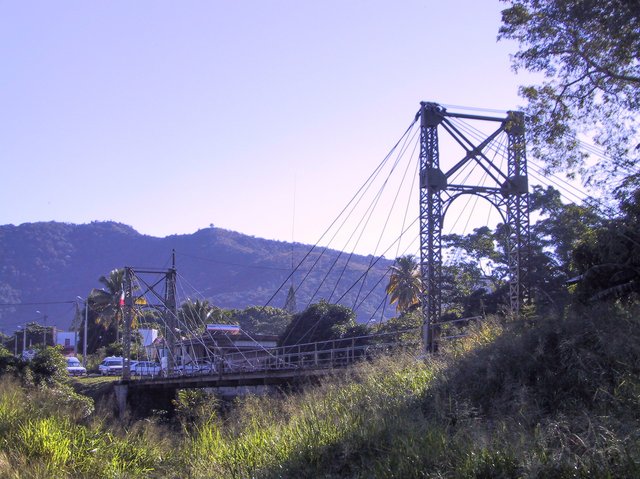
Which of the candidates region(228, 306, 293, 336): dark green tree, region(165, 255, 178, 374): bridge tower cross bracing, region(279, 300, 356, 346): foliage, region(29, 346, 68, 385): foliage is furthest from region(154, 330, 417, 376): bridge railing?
region(228, 306, 293, 336): dark green tree

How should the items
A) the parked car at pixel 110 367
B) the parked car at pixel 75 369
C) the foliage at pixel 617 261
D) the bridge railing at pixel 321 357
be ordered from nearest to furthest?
the foliage at pixel 617 261
the bridge railing at pixel 321 357
the parked car at pixel 75 369
the parked car at pixel 110 367

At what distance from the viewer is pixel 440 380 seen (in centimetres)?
1320

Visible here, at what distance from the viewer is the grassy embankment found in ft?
27.5

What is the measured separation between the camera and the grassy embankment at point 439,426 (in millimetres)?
8391

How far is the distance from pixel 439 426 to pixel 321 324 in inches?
1515

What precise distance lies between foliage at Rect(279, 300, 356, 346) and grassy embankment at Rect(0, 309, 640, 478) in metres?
29.1

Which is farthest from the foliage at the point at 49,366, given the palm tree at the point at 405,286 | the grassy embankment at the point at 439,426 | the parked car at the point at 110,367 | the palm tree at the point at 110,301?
the palm tree at the point at 110,301

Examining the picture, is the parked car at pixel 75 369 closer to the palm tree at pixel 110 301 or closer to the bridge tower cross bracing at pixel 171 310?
the bridge tower cross bracing at pixel 171 310

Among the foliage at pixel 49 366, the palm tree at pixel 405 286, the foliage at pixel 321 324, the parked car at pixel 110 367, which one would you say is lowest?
the parked car at pixel 110 367

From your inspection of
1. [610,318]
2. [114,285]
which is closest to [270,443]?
[610,318]

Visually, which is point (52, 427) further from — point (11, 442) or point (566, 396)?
point (566, 396)

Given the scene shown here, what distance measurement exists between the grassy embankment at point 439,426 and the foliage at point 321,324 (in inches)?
1147

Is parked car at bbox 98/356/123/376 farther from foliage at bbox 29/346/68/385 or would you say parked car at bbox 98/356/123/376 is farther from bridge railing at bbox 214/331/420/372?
foliage at bbox 29/346/68/385

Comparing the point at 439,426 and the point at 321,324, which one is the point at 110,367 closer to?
the point at 321,324
